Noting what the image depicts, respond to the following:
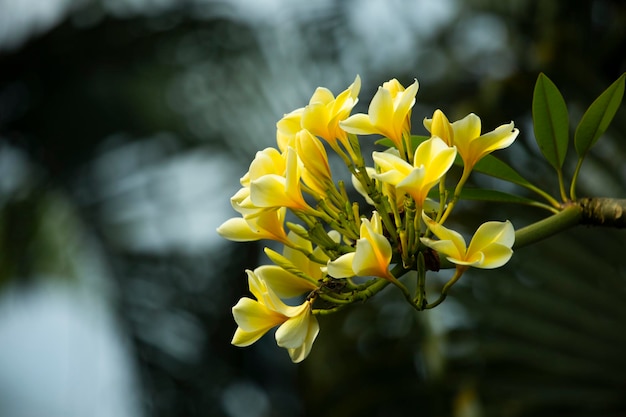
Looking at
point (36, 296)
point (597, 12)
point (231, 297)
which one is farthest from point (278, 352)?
point (597, 12)

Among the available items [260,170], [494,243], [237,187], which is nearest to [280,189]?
[260,170]

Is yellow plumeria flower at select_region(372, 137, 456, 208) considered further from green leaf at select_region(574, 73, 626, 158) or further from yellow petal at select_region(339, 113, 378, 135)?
green leaf at select_region(574, 73, 626, 158)

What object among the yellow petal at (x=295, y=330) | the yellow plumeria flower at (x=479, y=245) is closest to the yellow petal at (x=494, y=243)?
the yellow plumeria flower at (x=479, y=245)

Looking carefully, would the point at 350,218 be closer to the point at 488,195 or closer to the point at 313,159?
the point at 313,159

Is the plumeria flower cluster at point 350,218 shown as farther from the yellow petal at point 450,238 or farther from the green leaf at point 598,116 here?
the green leaf at point 598,116

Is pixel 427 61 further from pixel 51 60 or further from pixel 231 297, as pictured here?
pixel 51 60

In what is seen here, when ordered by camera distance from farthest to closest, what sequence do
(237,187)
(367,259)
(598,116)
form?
(237,187) < (598,116) < (367,259)
